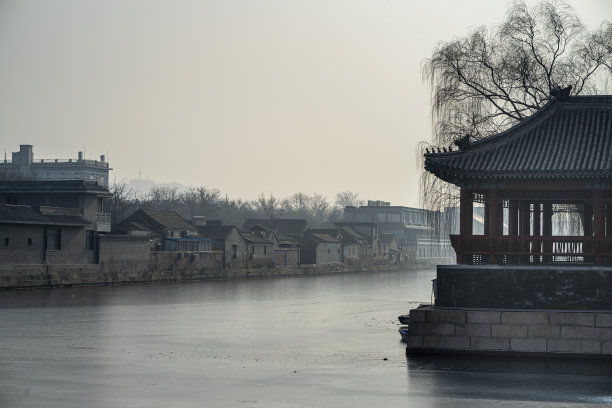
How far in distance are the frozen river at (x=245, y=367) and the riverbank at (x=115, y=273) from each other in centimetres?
1689

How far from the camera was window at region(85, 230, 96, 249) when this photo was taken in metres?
68.9

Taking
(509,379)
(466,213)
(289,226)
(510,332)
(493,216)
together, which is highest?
(289,226)

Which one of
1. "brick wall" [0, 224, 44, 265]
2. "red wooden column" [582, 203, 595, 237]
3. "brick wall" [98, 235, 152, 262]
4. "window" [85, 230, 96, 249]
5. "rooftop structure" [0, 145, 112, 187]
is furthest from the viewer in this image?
"rooftop structure" [0, 145, 112, 187]

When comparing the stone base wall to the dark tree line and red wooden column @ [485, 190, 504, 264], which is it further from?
the dark tree line

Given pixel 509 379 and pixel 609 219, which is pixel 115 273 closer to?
pixel 609 219

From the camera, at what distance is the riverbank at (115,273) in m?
59.8

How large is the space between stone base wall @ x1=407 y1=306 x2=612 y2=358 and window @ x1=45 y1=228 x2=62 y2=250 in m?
43.0

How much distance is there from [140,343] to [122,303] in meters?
19.3

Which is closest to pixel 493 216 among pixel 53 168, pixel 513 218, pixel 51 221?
pixel 513 218

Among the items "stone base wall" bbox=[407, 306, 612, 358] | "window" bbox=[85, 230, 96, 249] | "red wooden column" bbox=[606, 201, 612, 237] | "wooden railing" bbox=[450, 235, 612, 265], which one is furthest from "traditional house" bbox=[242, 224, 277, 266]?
"stone base wall" bbox=[407, 306, 612, 358]

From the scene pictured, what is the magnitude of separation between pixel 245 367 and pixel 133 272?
162 feet

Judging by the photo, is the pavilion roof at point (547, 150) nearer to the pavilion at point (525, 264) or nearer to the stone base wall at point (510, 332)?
the pavilion at point (525, 264)

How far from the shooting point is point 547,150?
92.2 feet

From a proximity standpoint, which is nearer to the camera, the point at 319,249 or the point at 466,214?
the point at 466,214
